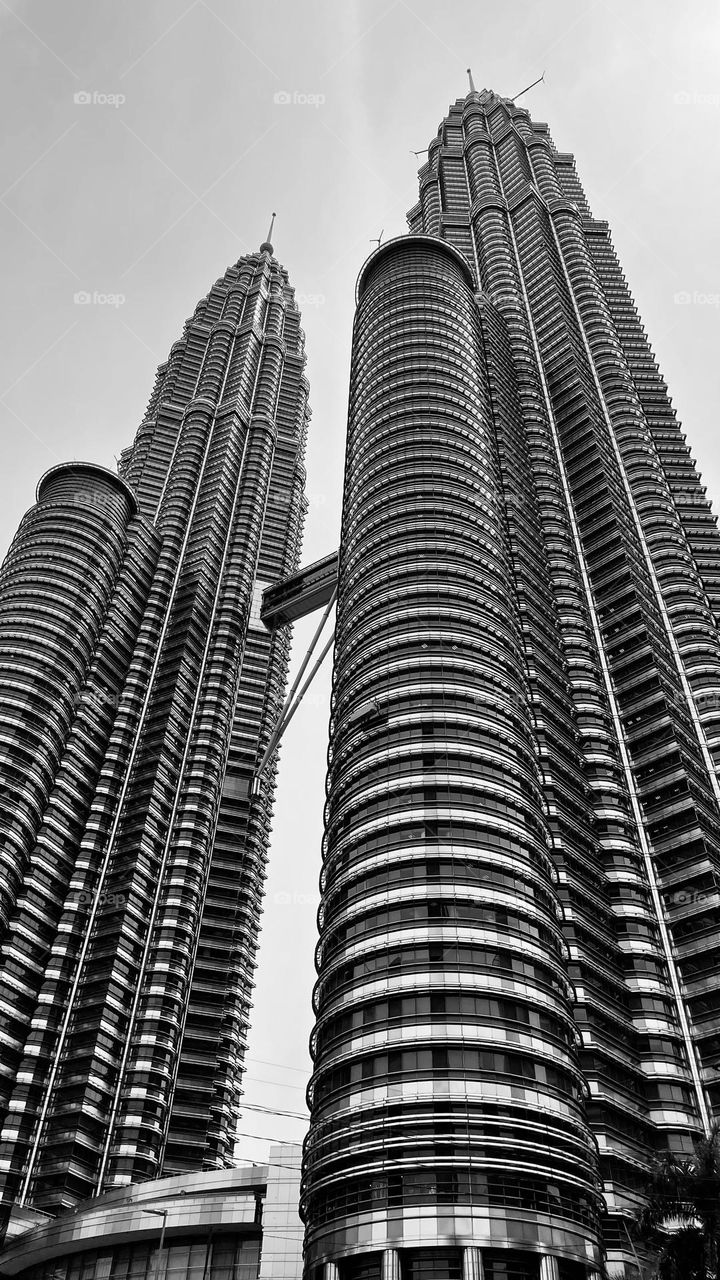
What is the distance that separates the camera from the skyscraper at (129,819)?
103438 millimetres

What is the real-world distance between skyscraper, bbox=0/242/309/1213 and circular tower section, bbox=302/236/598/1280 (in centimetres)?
4335

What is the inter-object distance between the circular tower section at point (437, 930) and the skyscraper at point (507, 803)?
0.20 meters

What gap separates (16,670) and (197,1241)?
69768 millimetres

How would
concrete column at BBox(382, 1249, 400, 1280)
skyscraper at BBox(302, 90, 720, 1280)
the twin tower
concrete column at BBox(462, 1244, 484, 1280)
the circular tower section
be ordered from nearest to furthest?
concrete column at BBox(462, 1244, 484, 1280), concrete column at BBox(382, 1249, 400, 1280), the circular tower section, skyscraper at BBox(302, 90, 720, 1280), the twin tower

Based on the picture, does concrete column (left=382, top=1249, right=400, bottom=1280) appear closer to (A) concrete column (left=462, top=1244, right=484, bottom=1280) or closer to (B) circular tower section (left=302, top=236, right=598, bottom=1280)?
(B) circular tower section (left=302, top=236, right=598, bottom=1280)

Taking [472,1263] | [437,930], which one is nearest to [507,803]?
[437,930]

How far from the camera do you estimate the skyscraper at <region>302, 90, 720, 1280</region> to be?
2281 inches

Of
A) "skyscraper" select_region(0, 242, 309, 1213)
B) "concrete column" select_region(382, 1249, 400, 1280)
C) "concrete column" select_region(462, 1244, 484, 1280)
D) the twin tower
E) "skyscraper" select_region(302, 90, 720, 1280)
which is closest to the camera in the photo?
"concrete column" select_region(462, 1244, 484, 1280)

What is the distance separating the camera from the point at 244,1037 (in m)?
127

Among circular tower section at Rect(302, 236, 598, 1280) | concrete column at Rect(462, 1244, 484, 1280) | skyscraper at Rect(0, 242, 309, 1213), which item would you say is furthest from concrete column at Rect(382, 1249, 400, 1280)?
skyscraper at Rect(0, 242, 309, 1213)

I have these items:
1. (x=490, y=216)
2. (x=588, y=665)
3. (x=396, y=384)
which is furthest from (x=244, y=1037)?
(x=490, y=216)

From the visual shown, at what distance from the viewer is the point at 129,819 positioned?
5034 inches

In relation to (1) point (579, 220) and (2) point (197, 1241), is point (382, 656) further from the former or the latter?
(1) point (579, 220)

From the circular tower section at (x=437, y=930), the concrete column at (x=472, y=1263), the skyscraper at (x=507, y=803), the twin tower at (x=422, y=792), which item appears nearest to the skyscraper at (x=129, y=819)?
the twin tower at (x=422, y=792)
